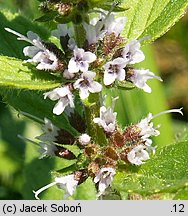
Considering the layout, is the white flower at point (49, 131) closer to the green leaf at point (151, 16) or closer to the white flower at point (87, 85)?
the white flower at point (87, 85)

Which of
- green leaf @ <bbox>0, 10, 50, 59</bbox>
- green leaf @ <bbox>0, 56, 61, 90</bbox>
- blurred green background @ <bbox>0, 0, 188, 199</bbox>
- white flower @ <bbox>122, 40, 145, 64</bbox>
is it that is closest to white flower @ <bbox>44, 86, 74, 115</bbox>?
green leaf @ <bbox>0, 56, 61, 90</bbox>

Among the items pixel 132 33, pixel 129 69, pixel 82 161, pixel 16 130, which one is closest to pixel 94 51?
pixel 129 69

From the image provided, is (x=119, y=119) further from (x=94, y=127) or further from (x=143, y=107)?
(x=94, y=127)

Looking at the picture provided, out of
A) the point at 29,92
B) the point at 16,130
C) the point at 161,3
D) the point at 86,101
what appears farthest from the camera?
the point at 16,130

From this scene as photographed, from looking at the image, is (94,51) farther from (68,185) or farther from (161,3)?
(68,185)

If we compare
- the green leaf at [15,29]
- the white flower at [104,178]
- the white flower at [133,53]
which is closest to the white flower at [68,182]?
the white flower at [104,178]

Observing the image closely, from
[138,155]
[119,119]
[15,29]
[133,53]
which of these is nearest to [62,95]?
[133,53]
